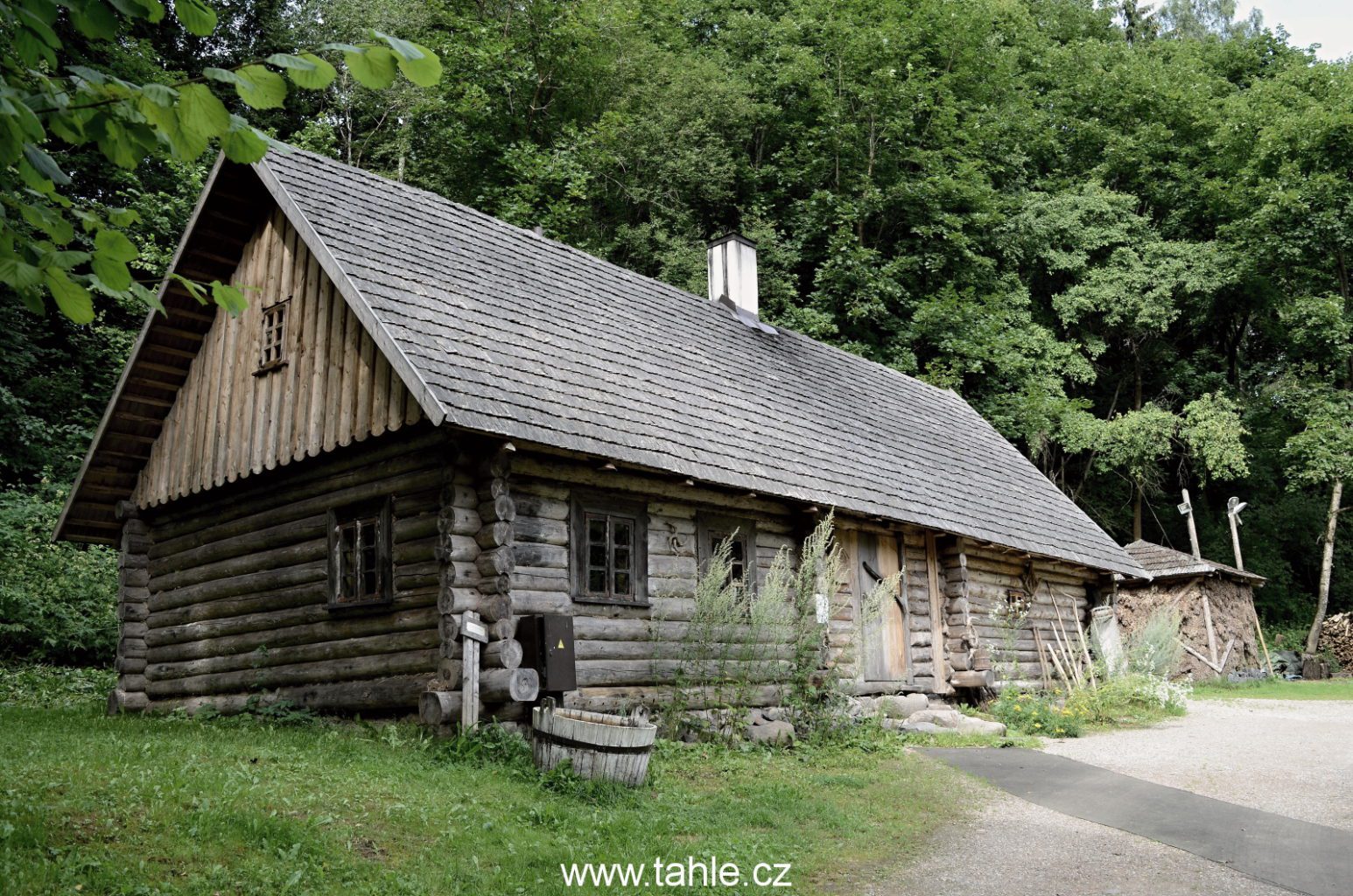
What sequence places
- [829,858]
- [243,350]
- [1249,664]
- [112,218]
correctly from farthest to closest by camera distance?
[1249,664] < [243,350] < [829,858] < [112,218]

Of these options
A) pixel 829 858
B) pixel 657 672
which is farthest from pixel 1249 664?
pixel 829 858

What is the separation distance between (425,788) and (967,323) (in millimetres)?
24639

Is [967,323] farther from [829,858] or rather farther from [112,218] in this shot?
[112,218]

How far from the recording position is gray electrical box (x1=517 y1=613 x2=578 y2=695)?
949 centimetres

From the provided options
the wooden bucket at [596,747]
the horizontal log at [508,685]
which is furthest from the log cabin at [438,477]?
the wooden bucket at [596,747]

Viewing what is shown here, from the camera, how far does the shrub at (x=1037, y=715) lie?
43.1 feet

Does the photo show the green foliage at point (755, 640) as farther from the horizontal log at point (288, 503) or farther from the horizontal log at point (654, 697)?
the horizontal log at point (288, 503)

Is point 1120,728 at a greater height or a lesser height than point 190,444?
lesser

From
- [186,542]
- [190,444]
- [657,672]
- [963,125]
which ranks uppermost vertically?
[963,125]

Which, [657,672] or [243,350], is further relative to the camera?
[243,350]

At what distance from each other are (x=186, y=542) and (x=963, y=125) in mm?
25336

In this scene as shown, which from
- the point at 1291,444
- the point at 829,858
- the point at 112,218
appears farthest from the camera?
the point at 1291,444

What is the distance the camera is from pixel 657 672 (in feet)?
36.5

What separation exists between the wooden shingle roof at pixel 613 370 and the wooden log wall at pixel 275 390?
0.54m
